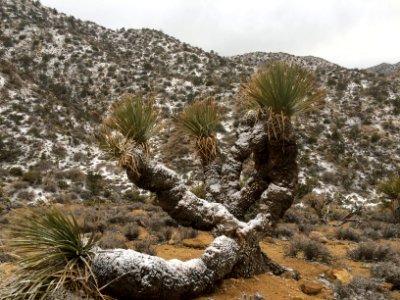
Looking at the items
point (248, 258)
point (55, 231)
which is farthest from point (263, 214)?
point (55, 231)

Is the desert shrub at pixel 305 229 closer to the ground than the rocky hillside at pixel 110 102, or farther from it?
closer to the ground

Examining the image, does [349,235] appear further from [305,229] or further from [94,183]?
[94,183]

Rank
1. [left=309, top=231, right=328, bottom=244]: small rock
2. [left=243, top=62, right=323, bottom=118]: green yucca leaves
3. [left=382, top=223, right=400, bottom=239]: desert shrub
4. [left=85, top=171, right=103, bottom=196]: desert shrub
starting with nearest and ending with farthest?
[left=243, top=62, right=323, bottom=118]: green yucca leaves
[left=309, top=231, right=328, bottom=244]: small rock
[left=382, top=223, right=400, bottom=239]: desert shrub
[left=85, top=171, right=103, bottom=196]: desert shrub

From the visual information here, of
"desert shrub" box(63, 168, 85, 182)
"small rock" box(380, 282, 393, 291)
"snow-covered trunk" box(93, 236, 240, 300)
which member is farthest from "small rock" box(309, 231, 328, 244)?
"desert shrub" box(63, 168, 85, 182)

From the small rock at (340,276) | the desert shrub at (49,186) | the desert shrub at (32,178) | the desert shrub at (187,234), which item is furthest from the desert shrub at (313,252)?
the desert shrub at (32,178)

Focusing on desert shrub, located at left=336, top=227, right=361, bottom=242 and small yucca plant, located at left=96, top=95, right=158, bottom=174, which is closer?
small yucca plant, located at left=96, top=95, right=158, bottom=174

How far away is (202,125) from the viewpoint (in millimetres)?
7922

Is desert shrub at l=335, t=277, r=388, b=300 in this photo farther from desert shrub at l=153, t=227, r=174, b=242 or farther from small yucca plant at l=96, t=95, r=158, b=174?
desert shrub at l=153, t=227, r=174, b=242

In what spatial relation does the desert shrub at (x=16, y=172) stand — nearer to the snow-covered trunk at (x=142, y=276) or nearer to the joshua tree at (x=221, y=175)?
the joshua tree at (x=221, y=175)

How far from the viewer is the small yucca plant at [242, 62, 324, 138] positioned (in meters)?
6.79

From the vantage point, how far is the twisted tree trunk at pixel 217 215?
4387mm

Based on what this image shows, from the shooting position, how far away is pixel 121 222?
12820mm

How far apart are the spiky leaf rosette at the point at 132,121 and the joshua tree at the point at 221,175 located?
2 cm

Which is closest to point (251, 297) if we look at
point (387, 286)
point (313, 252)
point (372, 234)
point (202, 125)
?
point (387, 286)
